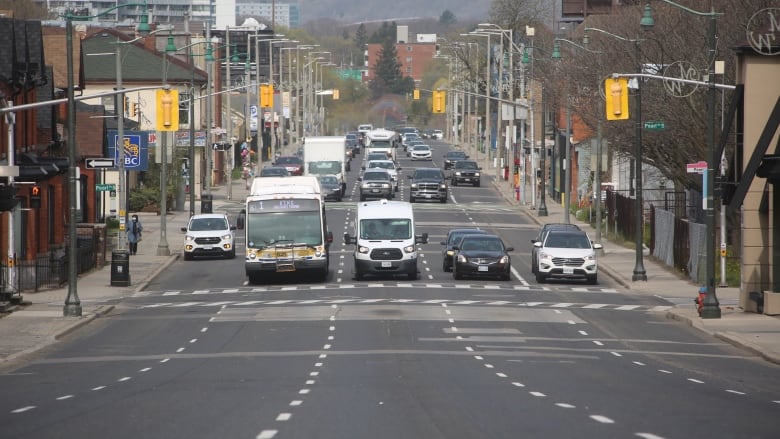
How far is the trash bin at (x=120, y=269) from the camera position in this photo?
42531 mm

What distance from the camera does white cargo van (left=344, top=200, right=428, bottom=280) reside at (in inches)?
1681

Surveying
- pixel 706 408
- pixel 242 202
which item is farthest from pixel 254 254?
pixel 242 202

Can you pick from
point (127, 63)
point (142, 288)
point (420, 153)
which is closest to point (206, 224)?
point (142, 288)

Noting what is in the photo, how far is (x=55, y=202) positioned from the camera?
50.3m

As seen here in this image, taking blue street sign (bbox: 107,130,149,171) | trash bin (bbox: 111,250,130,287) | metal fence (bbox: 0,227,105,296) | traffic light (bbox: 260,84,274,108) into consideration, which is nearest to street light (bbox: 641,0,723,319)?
metal fence (bbox: 0,227,105,296)

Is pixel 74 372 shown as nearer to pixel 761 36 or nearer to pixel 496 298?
pixel 496 298

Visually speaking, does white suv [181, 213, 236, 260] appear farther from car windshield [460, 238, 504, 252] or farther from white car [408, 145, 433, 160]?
white car [408, 145, 433, 160]

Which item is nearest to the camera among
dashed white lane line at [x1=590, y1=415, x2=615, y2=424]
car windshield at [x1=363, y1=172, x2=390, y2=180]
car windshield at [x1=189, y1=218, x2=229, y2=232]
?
dashed white lane line at [x1=590, y1=415, x2=615, y2=424]

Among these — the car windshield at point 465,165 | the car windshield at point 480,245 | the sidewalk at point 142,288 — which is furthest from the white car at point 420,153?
the car windshield at point 480,245

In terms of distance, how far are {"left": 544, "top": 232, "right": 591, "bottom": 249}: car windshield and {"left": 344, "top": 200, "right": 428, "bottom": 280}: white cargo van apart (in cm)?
399

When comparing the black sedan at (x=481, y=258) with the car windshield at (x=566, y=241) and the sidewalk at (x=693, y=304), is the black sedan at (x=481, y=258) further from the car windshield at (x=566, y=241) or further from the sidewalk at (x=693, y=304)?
the sidewalk at (x=693, y=304)

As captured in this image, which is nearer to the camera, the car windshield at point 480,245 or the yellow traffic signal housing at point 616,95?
the yellow traffic signal housing at point 616,95

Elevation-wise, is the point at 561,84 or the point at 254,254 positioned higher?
the point at 561,84

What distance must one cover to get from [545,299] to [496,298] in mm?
1392
